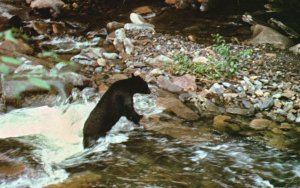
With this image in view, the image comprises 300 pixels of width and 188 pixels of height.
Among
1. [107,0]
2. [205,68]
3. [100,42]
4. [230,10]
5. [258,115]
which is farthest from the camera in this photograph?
[107,0]

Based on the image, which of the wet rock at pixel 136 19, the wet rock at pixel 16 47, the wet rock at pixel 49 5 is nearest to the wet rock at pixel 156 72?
the wet rock at pixel 16 47

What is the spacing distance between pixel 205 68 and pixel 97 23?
4823 millimetres

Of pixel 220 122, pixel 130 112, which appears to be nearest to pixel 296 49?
pixel 220 122

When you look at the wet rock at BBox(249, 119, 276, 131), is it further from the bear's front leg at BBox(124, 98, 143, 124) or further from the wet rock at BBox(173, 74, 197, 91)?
the bear's front leg at BBox(124, 98, 143, 124)

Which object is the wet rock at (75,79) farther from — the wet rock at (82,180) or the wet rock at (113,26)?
the wet rock at (113,26)

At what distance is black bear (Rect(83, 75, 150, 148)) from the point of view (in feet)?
18.5

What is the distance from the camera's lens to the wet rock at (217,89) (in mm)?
7746

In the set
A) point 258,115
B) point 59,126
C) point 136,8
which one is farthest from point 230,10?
point 59,126

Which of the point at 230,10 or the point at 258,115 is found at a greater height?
the point at 230,10

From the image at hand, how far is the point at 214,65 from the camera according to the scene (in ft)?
28.0

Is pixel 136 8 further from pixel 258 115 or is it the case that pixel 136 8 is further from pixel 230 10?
pixel 258 115

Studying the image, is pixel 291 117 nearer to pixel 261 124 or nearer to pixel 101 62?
pixel 261 124

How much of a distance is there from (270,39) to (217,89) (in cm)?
298

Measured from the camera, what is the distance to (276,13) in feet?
38.7
